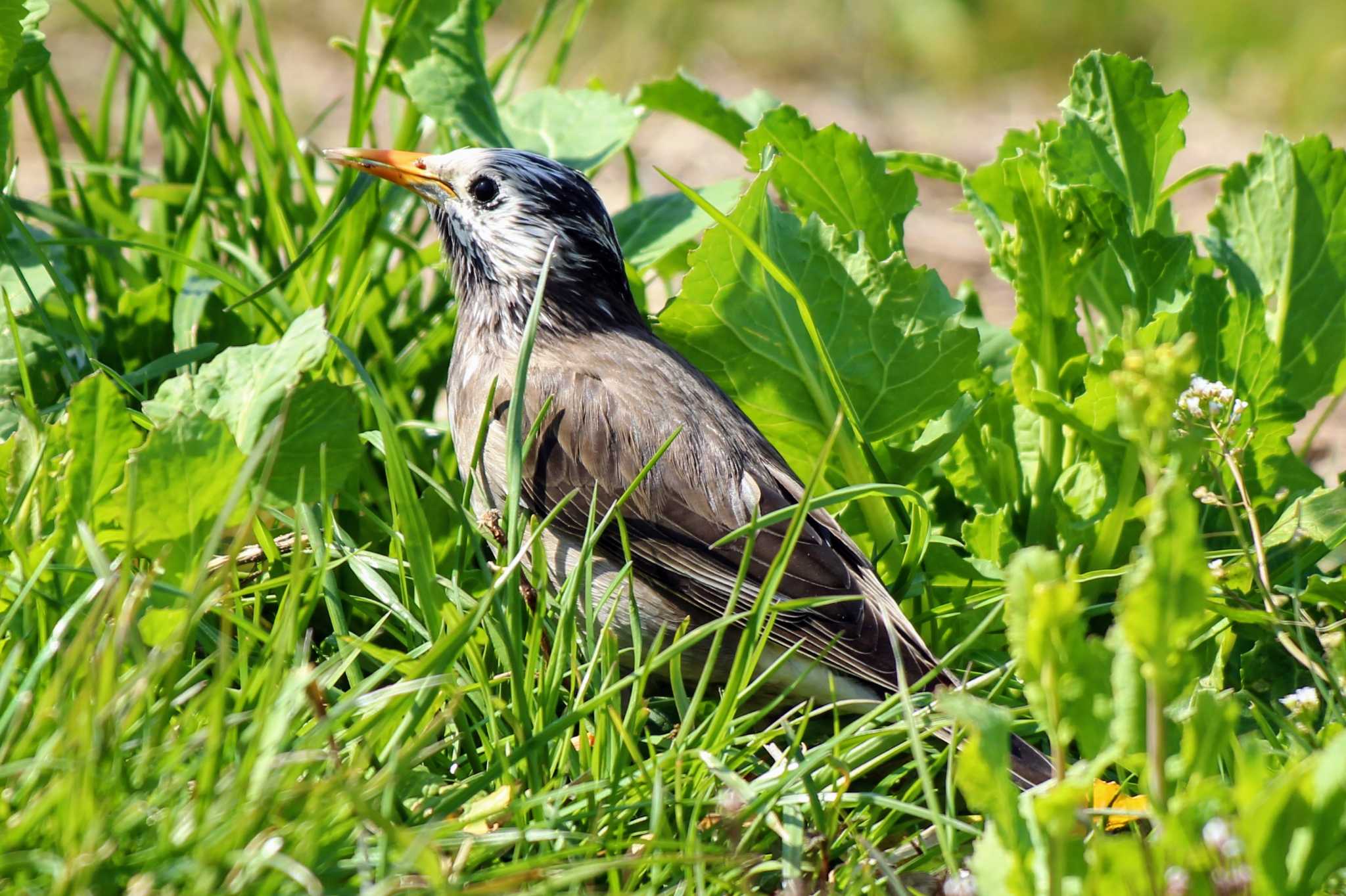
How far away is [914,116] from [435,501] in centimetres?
674

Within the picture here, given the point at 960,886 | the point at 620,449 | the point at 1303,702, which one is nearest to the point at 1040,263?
the point at 620,449

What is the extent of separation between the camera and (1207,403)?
328 centimetres

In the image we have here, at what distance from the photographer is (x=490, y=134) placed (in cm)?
438

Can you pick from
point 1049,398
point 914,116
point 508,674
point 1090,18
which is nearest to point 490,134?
point 1049,398

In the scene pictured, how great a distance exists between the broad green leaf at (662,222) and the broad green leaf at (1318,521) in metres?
1.93

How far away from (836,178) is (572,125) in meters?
1.14

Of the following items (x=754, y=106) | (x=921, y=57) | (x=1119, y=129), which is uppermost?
(x=921, y=57)

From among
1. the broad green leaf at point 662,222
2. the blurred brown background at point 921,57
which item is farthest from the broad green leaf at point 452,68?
the blurred brown background at point 921,57

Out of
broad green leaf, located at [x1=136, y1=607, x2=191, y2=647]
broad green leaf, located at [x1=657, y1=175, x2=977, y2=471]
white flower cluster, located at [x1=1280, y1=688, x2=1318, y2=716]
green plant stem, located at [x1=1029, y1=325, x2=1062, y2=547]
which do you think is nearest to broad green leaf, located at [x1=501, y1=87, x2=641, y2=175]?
broad green leaf, located at [x1=657, y1=175, x2=977, y2=471]

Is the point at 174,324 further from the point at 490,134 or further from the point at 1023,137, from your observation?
the point at 1023,137

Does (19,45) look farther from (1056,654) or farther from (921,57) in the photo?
(921,57)

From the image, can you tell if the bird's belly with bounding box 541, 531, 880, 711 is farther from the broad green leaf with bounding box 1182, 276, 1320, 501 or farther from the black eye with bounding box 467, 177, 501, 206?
the broad green leaf with bounding box 1182, 276, 1320, 501

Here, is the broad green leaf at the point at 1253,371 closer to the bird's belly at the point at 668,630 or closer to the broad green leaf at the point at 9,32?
the bird's belly at the point at 668,630

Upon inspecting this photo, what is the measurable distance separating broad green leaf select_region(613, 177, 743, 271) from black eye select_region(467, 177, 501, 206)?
1.71ft
